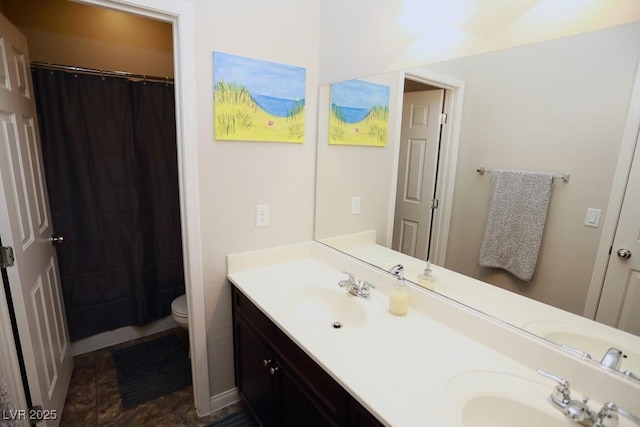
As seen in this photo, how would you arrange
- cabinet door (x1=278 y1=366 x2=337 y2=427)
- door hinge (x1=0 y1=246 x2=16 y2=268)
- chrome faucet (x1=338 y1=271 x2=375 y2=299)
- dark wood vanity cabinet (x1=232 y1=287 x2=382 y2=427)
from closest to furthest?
dark wood vanity cabinet (x1=232 y1=287 x2=382 y2=427)
cabinet door (x1=278 y1=366 x2=337 y2=427)
door hinge (x1=0 y1=246 x2=16 y2=268)
chrome faucet (x1=338 y1=271 x2=375 y2=299)

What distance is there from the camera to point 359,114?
1764 mm

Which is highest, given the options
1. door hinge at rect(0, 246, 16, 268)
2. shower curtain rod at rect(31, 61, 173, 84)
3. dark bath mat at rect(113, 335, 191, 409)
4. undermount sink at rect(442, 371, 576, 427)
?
shower curtain rod at rect(31, 61, 173, 84)

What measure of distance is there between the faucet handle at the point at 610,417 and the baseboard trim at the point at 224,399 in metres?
1.74

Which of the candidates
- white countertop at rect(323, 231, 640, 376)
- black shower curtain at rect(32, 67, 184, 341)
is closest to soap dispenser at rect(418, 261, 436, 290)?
white countertop at rect(323, 231, 640, 376)

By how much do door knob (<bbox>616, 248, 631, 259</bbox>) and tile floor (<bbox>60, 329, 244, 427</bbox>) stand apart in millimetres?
1943

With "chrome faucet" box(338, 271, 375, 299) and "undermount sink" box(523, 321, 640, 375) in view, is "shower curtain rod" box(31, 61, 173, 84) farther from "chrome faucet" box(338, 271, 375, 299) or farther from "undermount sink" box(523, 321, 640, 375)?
"undermount sink" box(523, 321, 640, 375)

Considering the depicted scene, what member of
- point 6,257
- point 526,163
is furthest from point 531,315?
point 6,257

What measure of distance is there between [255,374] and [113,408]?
3.13ft

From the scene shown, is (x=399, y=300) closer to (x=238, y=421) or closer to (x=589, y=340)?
(x=589, y=340)

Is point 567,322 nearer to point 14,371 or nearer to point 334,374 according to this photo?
point 334,374

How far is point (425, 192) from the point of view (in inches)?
56.8

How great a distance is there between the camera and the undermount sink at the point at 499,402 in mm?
856

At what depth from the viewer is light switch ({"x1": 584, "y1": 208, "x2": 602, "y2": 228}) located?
96 cm

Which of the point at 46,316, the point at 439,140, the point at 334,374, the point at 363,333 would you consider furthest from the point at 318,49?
the point at 46,316
